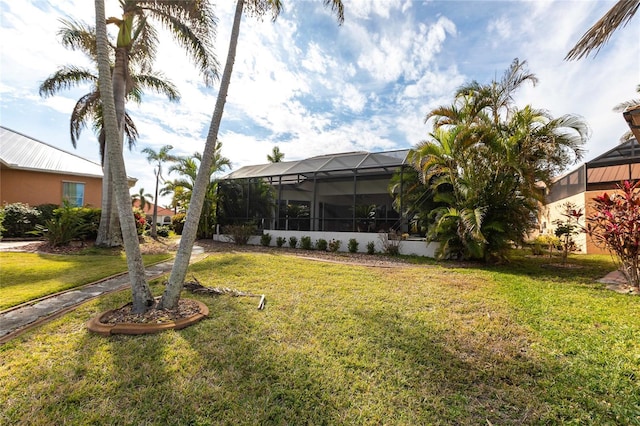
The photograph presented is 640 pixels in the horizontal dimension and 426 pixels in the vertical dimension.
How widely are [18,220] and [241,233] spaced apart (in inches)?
405

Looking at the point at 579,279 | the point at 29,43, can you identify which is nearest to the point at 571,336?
the point at 579,279

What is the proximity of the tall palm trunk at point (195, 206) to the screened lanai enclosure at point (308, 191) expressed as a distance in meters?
9.38

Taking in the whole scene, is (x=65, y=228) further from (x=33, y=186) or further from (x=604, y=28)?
(x=604, y=28)

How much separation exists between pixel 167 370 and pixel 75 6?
7204 mm

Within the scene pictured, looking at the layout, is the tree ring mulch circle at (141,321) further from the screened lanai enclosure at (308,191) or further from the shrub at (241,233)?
the shrub at (241,233)

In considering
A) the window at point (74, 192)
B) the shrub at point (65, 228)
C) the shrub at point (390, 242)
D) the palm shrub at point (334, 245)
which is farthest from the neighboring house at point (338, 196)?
the window at point (74, 192)

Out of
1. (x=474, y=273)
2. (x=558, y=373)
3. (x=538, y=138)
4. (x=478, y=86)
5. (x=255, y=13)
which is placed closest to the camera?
(x=558, y=373)

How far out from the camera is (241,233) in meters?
14.7

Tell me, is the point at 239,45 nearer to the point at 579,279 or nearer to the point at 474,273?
the point at 474,273

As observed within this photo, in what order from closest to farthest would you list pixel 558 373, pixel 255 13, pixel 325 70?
pixel 558 373
pixel 255 13
pixel 325 70

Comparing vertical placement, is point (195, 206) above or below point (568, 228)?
above

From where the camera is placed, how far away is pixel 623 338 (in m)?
3.47

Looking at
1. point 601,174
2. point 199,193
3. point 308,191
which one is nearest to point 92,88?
point 308,191

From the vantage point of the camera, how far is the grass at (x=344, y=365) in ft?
7.59
